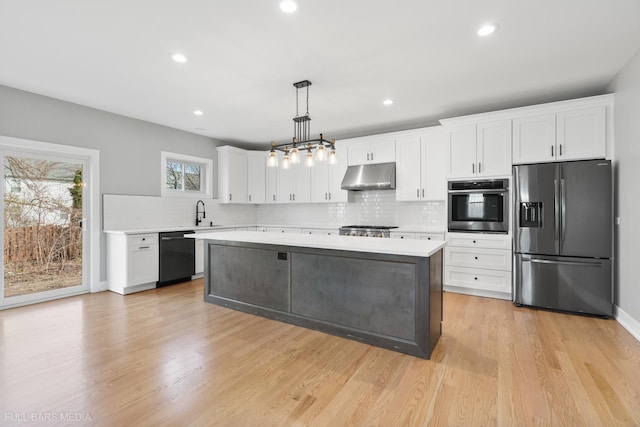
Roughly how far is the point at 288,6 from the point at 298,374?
8.64 ft

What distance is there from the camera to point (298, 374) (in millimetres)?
2229

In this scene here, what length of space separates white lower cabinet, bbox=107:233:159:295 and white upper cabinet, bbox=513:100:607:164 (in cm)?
517

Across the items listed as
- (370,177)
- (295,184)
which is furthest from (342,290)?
(295,184)

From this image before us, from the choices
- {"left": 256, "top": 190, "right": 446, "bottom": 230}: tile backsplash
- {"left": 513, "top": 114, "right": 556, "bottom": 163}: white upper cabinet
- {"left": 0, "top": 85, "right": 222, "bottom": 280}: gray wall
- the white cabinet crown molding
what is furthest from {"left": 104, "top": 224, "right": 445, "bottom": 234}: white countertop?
the white cabinet crown molding

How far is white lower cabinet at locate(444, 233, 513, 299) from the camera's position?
3951 millimetres

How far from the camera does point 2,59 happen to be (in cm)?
294

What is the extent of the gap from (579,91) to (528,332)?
296cm

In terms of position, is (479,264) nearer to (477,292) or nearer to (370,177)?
(477,292)

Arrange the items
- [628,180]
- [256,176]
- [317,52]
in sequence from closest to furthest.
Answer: [317,52] < [628,180] < [256,176]

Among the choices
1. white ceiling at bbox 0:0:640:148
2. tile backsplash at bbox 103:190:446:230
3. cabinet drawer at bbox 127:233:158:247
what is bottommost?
cabinet drawer at bbox 127:233:158:247

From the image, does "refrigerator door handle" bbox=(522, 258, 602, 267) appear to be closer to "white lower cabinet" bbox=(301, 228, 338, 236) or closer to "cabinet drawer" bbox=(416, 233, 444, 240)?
"cabinet drawer" bbox=(416, 233, 444, 240)

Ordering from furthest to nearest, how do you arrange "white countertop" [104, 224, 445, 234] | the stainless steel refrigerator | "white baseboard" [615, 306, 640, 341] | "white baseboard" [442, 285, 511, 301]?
"white countertop" [104, 224, 445, 234]
"white baseboard" [442, 285, 511, 301]
the stainless steel refrigerator
"white baseboard" [615, 306, 640, 341]

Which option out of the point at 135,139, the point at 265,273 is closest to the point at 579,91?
the point at 265,273

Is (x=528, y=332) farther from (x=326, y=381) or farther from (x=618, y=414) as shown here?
(x=326, y=381)
